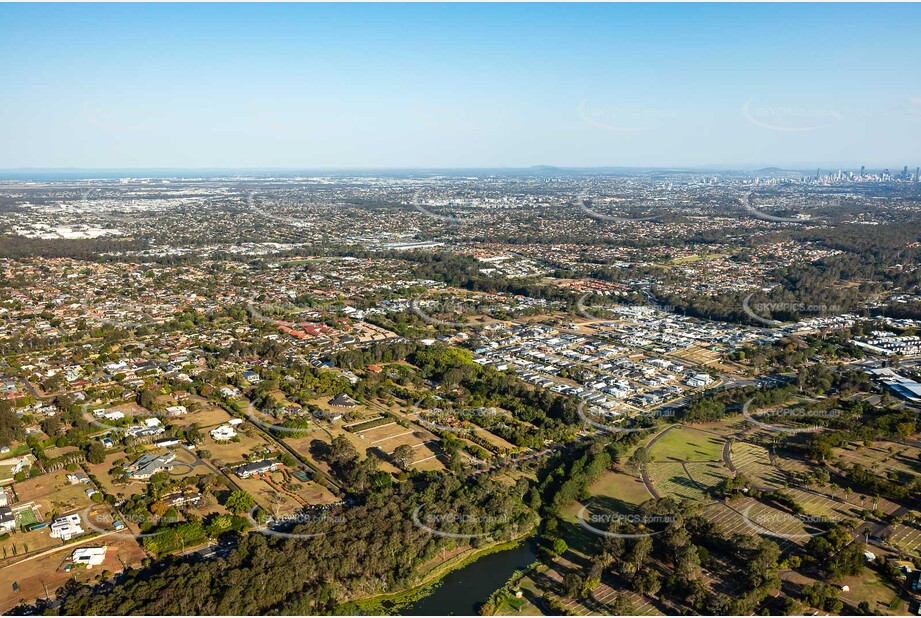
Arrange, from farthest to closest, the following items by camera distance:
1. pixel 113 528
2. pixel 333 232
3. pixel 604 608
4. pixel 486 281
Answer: pixel 333 232, pixel 486 281, pixel 113 528, pixel 604 608

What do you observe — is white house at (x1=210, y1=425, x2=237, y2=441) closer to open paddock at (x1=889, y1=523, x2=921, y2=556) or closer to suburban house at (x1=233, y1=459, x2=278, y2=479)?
suburban house at (x1=233, y1=459, x2=278, y2=479)

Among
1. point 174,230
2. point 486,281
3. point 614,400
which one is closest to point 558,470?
point 614,400

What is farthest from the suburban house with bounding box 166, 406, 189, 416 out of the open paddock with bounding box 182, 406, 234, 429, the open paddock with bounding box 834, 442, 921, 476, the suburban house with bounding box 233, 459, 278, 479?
the open paddock with bounding box 834, 442, 921, 476

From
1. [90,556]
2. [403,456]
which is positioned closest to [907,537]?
[403,456]

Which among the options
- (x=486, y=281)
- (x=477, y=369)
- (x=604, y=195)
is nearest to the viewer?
(x=477, y=369)

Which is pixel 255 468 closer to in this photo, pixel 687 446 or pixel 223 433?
pixel 223 433

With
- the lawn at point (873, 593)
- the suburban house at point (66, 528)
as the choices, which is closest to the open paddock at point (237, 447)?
the suburban house at point (66, 528)

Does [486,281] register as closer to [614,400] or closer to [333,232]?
[614,400]
